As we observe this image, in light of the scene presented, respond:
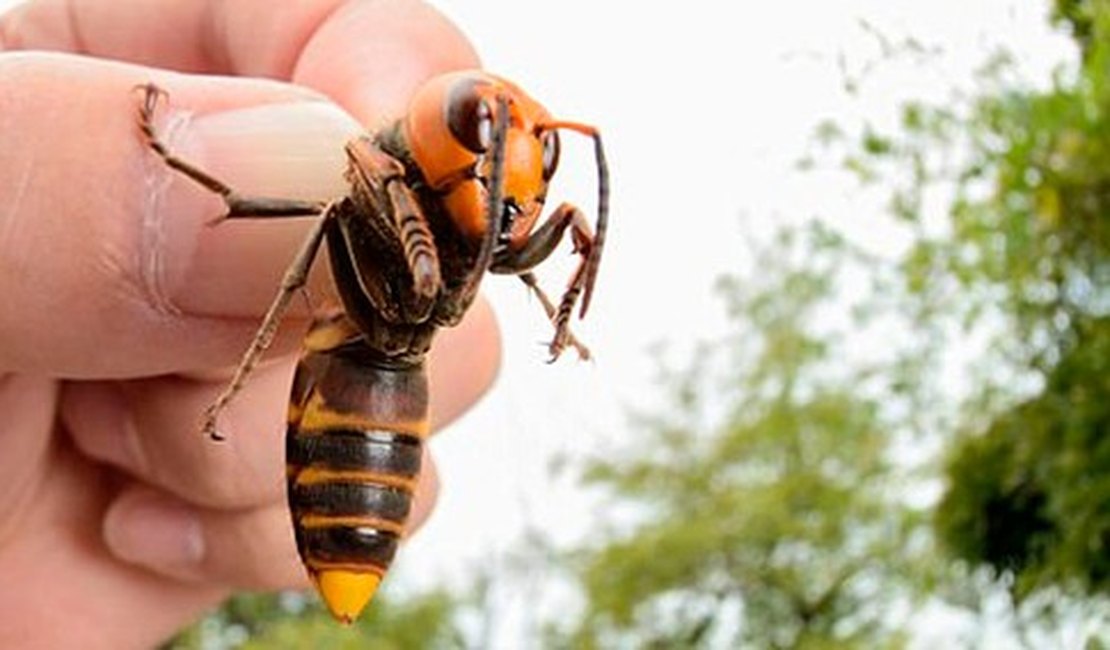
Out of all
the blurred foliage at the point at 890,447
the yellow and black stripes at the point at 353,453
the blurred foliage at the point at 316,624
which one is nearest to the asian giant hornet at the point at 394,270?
the yellow and black stripes at the point at 353,453

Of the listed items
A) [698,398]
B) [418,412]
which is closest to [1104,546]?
[418,412]

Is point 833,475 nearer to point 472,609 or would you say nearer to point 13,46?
point 472,609

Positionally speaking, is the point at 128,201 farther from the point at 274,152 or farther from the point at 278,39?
the point at 278,39

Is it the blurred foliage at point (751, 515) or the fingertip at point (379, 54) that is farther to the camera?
the blurred foliage at point (751, 515)

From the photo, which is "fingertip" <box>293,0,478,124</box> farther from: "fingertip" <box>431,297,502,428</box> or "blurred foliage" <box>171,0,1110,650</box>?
"blurred foliage" <box>171,0,1110,650</box>

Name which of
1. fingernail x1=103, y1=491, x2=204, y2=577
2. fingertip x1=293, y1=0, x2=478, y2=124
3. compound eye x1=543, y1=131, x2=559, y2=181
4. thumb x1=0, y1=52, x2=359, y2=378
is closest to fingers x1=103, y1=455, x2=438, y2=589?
fingernail x1=103, y1=491, x2=204, y2=577

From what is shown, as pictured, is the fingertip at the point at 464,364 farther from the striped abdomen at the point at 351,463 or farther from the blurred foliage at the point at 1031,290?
the blurred foliage at the point at 1031,290
